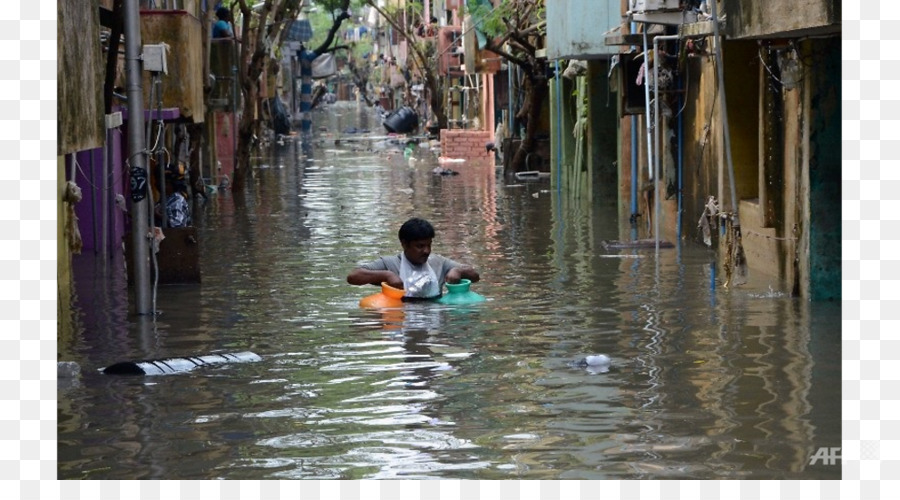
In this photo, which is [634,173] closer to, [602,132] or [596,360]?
[602,132]

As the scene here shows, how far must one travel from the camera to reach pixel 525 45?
1307 inches

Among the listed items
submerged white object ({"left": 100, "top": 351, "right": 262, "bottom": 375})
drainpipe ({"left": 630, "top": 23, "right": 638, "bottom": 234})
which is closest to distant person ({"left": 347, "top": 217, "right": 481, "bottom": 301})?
submerged white object ({"left": 100, "top": 351, "right": 262, "bottom": 375})

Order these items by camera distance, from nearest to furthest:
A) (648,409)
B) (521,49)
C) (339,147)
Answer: (648,409) < (521,49) < (339,147)

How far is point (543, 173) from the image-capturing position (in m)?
35.2

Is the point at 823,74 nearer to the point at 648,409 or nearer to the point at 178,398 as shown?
the point at 648,409

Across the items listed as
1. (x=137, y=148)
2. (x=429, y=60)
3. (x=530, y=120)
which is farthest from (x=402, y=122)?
(x=137, y=148)

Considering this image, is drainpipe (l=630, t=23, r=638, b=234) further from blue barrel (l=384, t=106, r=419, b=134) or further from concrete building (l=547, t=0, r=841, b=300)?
blue barrel (l=384, t=106, r=419, b=134)

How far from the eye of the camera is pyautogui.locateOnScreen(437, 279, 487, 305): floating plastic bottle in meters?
14.0

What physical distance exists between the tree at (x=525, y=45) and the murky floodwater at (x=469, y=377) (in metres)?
13.1

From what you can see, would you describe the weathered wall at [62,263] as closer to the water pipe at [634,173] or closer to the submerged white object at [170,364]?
the submerged white object at [170,364]

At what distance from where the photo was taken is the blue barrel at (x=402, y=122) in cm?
6694

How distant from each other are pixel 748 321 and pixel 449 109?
51.9 metres

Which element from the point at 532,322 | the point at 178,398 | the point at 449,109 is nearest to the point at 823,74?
the point at 532,322

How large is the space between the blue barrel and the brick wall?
21718 mm
